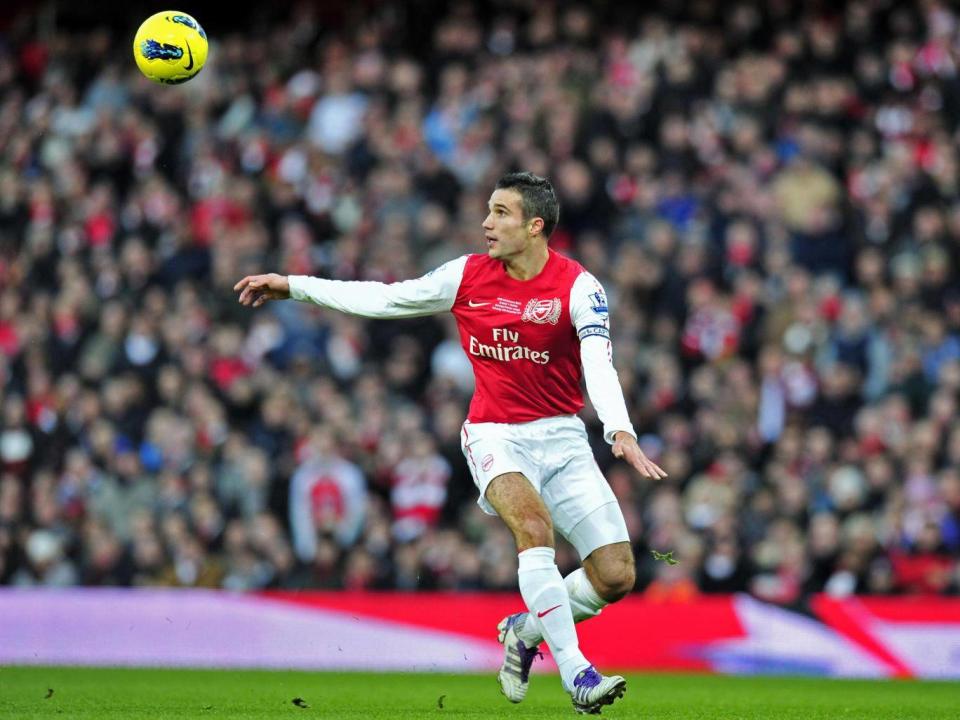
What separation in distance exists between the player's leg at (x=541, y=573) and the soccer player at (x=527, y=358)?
45mm

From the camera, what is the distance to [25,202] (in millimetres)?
20234

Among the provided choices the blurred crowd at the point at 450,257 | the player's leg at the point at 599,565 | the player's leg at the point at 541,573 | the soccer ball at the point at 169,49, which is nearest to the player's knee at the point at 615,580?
the player's leg at the point at 599,565

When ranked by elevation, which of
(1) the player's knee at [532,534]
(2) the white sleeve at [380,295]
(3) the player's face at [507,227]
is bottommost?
(1) the player's knee at [532,534]

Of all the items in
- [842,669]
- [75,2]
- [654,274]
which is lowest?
[842,669]

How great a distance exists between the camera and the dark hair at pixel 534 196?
8906mm

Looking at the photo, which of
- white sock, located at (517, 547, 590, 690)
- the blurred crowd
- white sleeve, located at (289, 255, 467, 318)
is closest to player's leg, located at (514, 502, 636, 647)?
white sock, located at (517, 547, 590, 690)

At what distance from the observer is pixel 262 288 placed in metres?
8.88

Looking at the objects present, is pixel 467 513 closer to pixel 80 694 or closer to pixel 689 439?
pixel 689 439

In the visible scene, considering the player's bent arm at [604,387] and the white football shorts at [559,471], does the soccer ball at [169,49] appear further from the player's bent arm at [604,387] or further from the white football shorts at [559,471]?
the player's bent arm at [604,387]

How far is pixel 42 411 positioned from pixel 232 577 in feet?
10.8

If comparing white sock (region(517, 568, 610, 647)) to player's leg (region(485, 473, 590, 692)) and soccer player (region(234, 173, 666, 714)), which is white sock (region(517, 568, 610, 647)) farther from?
player's leg (region(485, 473, 590, 692))

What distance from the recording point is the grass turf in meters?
9.30

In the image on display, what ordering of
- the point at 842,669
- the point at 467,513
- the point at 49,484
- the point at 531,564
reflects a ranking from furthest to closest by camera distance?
1. the point at 49,484
2. the point at 467,513
3. the point at 842,669
4. the point at 531,564

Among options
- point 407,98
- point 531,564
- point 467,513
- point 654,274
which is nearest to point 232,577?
point 467,513
